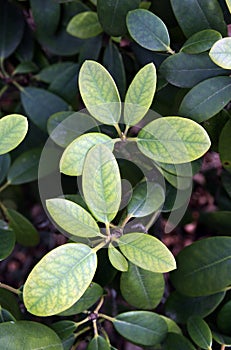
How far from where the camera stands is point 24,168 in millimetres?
1206

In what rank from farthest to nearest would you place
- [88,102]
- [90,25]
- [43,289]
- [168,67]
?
[90,25] < [168,67] < [88,102] < [43,289]

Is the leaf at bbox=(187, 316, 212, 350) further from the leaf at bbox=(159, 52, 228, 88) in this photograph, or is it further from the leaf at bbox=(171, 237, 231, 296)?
the leaf at bbox=(159, 52, 228, 88)

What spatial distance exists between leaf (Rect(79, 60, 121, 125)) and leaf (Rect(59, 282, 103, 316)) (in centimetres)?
31

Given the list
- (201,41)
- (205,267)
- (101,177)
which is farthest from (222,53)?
(205,267)

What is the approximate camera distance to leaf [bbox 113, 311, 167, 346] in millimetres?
980

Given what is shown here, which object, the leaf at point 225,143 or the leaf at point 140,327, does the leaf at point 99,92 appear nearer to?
the leaf at point 225,143

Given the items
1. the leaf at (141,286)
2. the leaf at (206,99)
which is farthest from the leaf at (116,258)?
the leaf at (206,99)

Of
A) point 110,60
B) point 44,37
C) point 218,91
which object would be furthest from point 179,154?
point 44,37

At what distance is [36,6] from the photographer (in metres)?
1.20

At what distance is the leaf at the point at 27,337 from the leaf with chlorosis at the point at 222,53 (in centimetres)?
52

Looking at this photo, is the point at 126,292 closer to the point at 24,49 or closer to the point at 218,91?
the point at 218,91

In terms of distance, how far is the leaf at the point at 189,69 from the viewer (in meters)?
0.93

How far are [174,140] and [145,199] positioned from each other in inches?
5.7

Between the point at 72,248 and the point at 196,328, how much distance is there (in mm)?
→ 330
